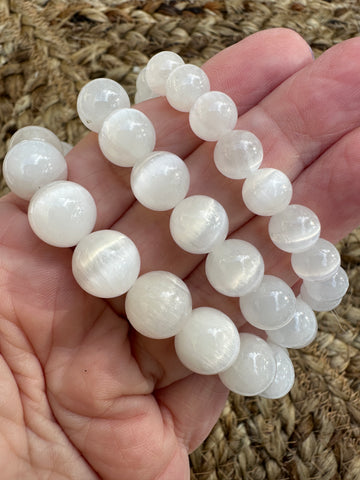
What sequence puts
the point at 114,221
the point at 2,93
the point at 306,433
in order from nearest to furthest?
the point at 114,221 → the point at 306,433 → the point at 2,93

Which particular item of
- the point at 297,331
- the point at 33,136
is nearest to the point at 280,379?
the point at 297,331

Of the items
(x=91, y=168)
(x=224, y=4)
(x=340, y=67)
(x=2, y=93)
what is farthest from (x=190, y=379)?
(x=224, y=4)

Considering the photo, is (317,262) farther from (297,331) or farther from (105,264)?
(105,264)

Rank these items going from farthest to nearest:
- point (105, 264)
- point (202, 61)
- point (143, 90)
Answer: point (202, 61)
point (143, 90)
point (105, 264)

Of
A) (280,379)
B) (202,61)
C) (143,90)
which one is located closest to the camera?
(280,379)

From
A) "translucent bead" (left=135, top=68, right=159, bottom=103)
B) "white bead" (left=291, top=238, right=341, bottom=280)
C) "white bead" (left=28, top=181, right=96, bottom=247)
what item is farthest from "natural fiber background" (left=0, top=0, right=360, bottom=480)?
"white bead" (left=28, top=181, right=96, bottom=247)

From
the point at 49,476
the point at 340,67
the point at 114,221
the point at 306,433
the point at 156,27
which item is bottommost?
the point at 306,433

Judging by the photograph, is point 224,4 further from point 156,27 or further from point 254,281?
point 254,281
